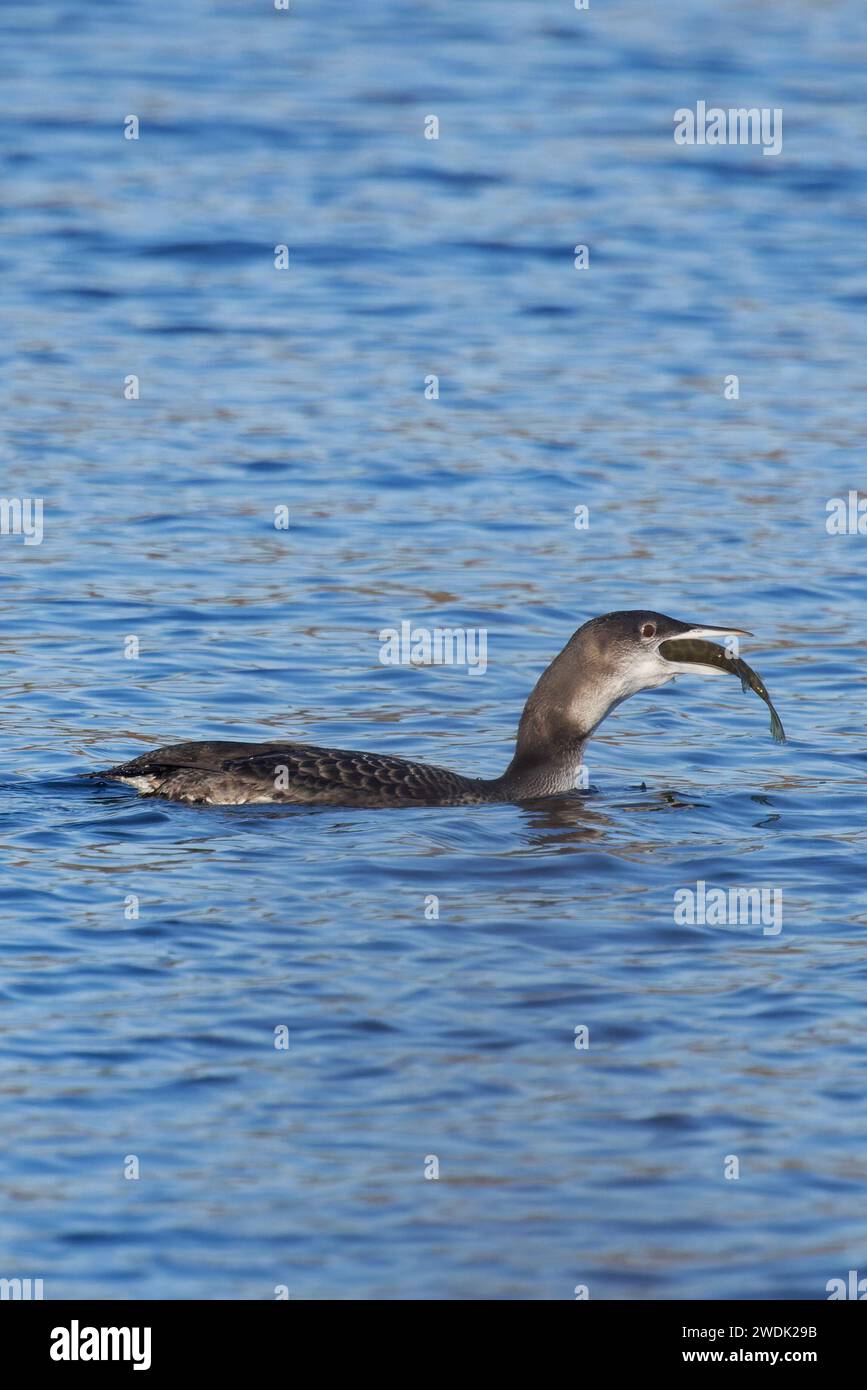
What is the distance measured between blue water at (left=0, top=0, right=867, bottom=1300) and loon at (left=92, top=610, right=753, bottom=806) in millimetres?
148

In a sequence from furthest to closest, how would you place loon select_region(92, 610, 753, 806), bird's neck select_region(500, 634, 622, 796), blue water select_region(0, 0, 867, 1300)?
bird's neck select_region(500, 634, 622, 796), loon select_region(92, 610, 753, 806), blue water select_region(0, 0, 867, 1300)

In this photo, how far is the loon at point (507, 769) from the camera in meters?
9.74

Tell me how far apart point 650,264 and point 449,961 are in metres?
13.7

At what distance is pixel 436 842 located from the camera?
952 centimetres

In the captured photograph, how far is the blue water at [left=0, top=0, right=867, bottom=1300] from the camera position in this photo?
6.54 m

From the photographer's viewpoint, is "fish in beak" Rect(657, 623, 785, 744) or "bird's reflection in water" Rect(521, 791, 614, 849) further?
"fish in beak" Rect(657, 623, 785, 744)

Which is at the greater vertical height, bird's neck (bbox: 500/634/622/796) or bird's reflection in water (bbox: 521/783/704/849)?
bird's neck (bbox: 500/634/622/796)

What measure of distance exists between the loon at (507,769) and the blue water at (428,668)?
0.15 m

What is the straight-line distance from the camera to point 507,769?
10711 millimetres

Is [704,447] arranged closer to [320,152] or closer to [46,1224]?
[320,152]

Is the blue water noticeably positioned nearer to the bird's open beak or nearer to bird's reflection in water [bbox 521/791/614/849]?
bird's reflection in water [bbox 521/791/614/849]

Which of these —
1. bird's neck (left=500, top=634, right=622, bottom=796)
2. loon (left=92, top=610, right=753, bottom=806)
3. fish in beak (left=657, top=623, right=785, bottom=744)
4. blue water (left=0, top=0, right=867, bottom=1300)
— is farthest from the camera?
bird's neck (left=500, top=634, right=622, bottom=796)

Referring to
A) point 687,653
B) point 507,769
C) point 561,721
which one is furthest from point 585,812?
point 687,653

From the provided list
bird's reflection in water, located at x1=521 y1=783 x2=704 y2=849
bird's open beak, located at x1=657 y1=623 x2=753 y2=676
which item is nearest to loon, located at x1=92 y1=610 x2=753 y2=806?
bird's open beak, located at x1=657 y1=623 x2=753 y2=676
